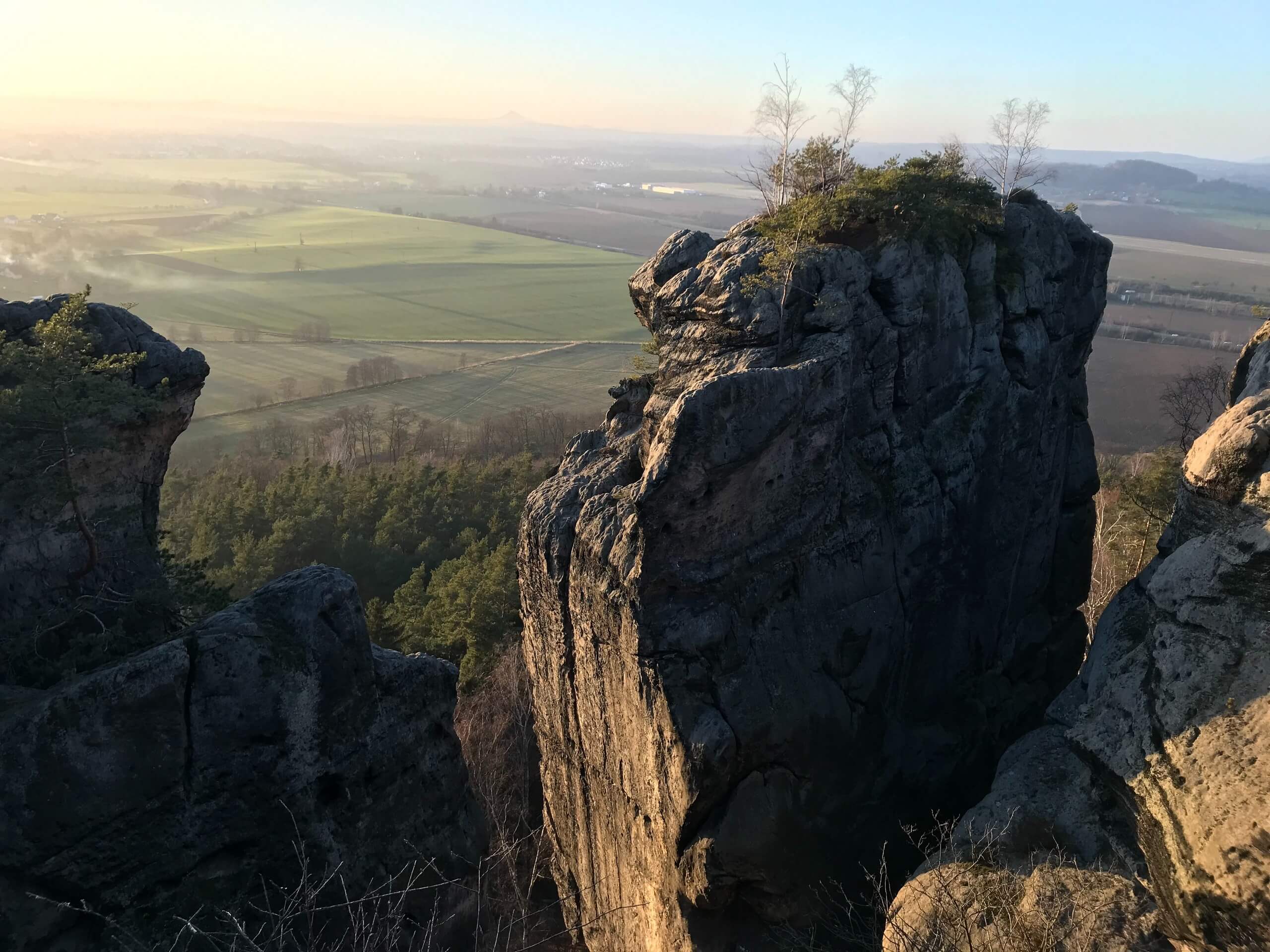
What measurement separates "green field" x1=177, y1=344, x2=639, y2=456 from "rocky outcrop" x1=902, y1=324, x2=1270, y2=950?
2006 inches

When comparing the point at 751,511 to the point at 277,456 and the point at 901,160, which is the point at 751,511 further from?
the point at 277,456

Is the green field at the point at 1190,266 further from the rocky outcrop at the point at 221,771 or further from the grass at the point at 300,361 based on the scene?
the rocky outcrop at the point at 221,771

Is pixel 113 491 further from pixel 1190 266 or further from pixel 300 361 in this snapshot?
pixel 1190 266

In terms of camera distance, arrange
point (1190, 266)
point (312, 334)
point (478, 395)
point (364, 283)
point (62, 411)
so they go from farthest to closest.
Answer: point (1190, 266) → point (364, 283) → point (312, 334) → point (478, 395) → point (62, 411)

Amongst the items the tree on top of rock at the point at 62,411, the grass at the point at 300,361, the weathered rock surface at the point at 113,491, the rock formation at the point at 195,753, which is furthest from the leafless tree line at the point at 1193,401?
the grass at the point at 300,361

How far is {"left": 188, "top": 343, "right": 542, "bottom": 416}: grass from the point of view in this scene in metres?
67.5

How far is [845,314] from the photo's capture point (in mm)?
14695

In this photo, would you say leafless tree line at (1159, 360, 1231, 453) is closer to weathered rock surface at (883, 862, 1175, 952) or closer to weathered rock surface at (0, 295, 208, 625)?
weathered rock surface at (883, 862, 1175, 952)

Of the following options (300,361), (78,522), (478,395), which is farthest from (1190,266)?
(78,522)

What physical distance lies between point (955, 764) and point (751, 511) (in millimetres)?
8114

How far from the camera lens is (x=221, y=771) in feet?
40.0

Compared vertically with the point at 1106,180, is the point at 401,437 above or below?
below

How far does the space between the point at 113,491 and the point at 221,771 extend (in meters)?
6.05

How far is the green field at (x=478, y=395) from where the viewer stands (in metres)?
61.8
